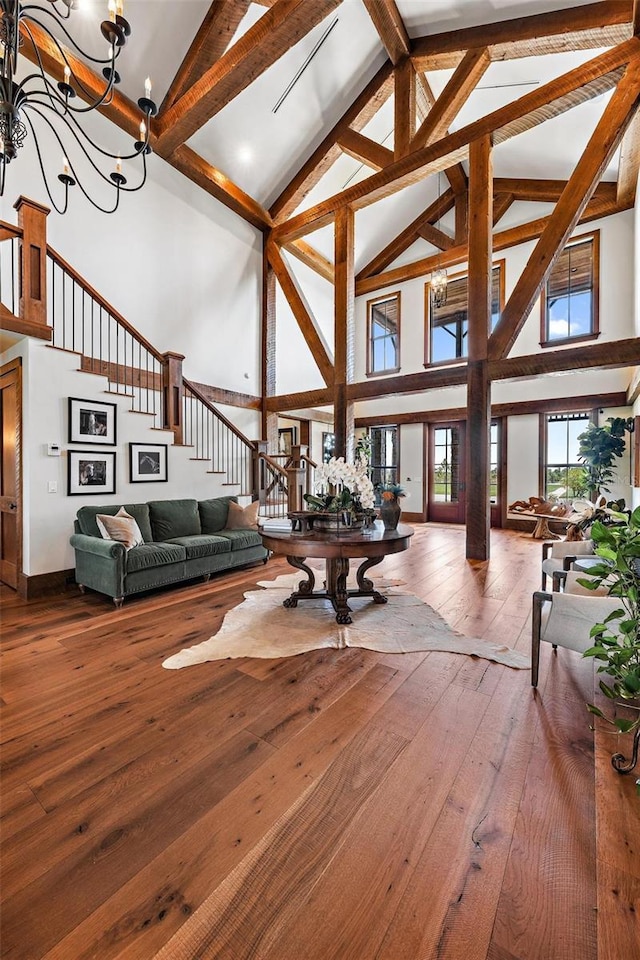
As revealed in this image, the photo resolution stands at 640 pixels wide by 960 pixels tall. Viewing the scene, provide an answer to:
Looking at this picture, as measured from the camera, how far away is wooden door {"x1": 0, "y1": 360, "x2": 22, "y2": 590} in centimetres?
378

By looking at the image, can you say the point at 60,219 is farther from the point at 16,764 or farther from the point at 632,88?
the point at 632,88

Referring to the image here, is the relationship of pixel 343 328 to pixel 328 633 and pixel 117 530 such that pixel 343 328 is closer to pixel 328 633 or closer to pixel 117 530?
pixel 117 530

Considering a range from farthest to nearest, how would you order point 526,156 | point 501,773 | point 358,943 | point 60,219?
point 526,156
point 60,219
point 501,773
point 358,943

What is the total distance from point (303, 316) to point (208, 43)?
11.3 feet

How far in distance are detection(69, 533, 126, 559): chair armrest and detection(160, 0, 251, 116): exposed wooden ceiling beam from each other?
5784 millimetres

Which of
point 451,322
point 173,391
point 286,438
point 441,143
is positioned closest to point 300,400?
point 173,391

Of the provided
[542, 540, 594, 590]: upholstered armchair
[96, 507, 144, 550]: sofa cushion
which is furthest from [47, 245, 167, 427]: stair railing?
[542, 540, 594, 590]: upholstered armchair

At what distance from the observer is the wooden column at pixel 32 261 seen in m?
3.58

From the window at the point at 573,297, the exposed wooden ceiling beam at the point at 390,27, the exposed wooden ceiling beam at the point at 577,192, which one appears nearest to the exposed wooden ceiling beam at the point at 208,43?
the exposed wooden ceiling beam at the point at 390,27

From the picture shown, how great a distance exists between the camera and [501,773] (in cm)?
159

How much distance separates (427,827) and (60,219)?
21.8 ft

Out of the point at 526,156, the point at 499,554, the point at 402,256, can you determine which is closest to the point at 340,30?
the point at 526,156

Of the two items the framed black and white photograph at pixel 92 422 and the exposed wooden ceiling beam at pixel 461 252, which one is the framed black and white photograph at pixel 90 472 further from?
the exposed wooden ceiling beam at pixel 461 252

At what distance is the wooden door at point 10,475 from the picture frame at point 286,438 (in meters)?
6.81
